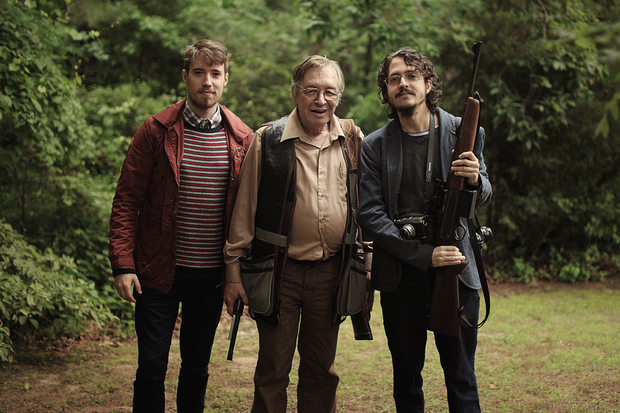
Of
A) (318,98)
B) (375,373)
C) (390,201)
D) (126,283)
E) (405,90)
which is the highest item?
(405,90)

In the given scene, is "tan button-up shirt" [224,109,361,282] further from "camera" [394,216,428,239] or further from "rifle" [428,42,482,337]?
"rifle" [428,42,482,337]

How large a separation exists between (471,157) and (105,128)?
515cm

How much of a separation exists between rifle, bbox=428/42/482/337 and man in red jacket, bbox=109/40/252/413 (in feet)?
3.68

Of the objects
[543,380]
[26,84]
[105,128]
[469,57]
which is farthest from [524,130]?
[26,84]

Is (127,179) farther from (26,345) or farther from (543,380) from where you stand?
(543,380)

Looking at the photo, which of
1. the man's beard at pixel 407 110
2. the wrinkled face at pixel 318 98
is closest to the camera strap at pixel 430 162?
the man's beard at pixel 407 110

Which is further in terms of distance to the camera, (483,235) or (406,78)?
(483,235)

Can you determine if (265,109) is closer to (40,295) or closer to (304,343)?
(40,295)

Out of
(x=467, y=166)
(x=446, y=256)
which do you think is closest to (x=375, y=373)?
(x=446, y=256)

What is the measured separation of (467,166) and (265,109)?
6125 mm

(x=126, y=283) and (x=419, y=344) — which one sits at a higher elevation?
(x=126, y=283)

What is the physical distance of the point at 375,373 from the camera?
429 centimetres

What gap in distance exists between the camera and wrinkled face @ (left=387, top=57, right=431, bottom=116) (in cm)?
268

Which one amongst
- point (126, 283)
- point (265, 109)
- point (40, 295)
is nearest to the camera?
point (126, 283)
